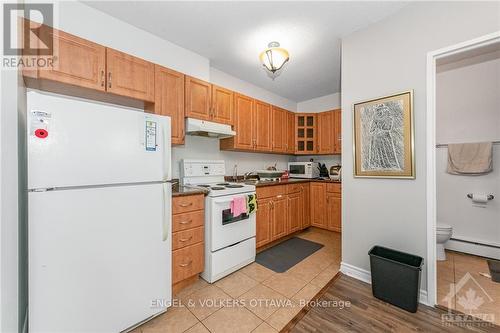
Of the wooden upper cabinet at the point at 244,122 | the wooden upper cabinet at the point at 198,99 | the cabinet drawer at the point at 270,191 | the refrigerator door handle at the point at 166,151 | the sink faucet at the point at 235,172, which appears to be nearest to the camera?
the refrigerator door handle at the point at 166,151

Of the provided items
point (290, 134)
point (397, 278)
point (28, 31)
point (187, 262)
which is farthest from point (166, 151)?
point (290, 134)

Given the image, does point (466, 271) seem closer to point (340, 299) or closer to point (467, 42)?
point (340, 299)

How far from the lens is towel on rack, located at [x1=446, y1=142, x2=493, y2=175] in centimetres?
260

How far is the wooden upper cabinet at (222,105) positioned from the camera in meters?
2.74

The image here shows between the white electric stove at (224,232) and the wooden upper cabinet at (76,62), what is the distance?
125cm

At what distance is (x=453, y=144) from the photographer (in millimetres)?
2873

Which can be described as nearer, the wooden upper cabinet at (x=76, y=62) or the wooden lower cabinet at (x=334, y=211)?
the wooden upper cabinet at (x=76, y=62)

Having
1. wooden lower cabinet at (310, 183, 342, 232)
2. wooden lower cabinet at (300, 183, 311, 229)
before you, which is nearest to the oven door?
wooden lower cabinet at (300, 183, 311, 229)

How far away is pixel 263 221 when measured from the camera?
9.48 feet

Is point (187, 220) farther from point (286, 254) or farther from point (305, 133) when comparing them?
point (305, 133)

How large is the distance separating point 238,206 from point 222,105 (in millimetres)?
1398

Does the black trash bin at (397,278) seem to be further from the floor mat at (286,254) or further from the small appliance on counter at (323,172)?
A: the small appliance on counter at (323,172)

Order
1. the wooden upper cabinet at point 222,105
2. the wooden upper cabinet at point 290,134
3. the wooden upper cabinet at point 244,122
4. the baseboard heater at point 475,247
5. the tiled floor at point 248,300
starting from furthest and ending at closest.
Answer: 1. the wooden upper cabinet at point 290,134
2. the wooden upper cabinet at point 244,122
3. the wooden upper cabinet at point 222,105
4. the baseboard heater at point 475,247
5. the tiled floor at point 248,300

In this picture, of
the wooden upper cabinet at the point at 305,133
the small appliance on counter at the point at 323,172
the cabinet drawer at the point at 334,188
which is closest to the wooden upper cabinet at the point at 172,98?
the wooden upper cabinet at the point at 305,133
